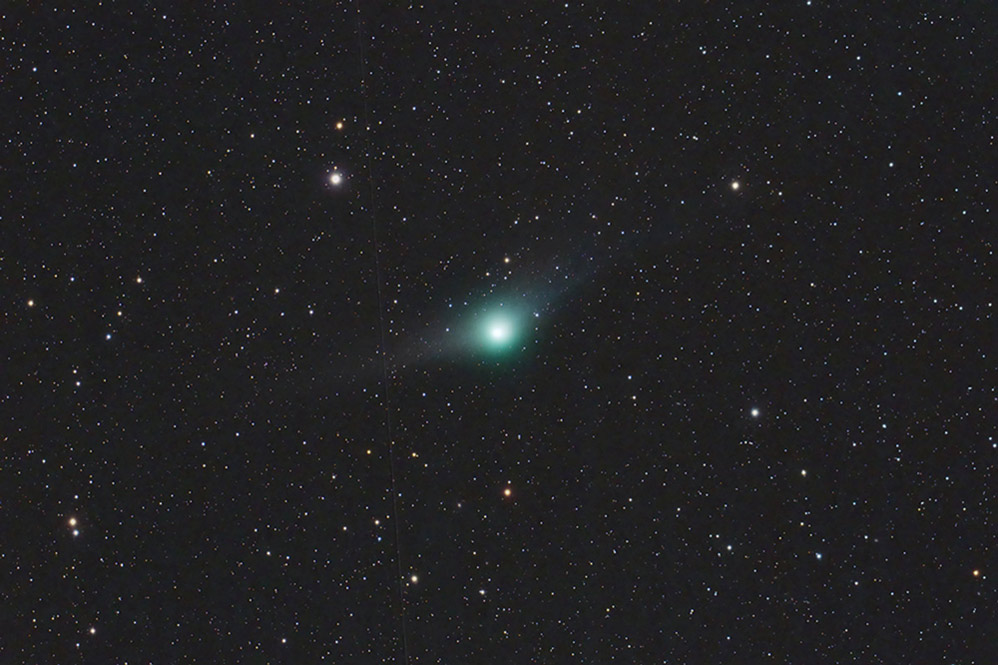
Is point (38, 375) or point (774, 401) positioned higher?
point (38, 375)

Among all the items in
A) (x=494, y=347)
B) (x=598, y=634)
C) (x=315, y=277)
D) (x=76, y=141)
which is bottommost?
(x=598, y=634)

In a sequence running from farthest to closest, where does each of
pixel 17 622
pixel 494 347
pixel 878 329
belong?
pixel 17 622
pixel 494 347
pixel 878 329

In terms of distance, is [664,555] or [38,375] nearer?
[664,555]

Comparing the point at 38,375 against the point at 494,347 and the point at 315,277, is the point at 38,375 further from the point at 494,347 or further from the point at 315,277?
the point at 494,347

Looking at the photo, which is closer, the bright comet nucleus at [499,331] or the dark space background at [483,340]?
the dark space background at [483,340]

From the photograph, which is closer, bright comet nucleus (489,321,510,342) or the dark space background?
the dark space background

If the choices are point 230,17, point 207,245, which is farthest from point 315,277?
point 230,17

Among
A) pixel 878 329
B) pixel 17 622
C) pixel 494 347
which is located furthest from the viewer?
pixel 17 622

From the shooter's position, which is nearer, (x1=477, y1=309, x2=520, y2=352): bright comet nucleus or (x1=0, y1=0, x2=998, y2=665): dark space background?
(x1=0, y1=0, x2=998, y2=665): dark space background
